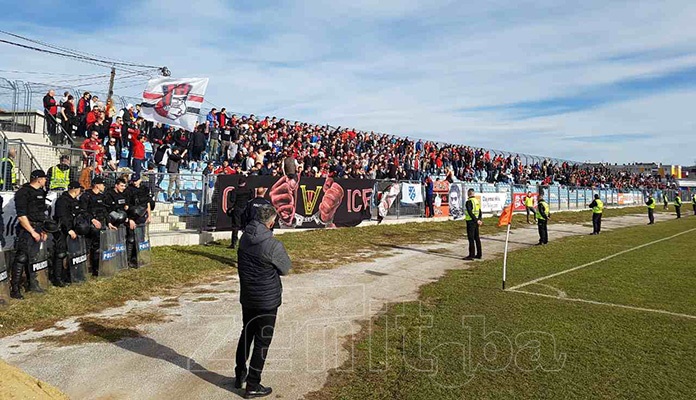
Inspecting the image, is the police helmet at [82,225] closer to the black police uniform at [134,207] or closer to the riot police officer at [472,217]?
the black police uniform at [134,207]

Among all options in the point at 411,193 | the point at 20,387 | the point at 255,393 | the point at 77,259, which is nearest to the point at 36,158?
the point at 77,259

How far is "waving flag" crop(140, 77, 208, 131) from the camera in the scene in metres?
15.5

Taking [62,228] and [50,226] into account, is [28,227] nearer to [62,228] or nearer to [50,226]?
[50,226]

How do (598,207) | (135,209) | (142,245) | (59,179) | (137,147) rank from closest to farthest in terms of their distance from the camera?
(135,209) → (142,245) → (59,179) → (137,147) → (598,207)

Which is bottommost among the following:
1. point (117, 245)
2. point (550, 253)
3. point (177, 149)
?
point (550, 253)

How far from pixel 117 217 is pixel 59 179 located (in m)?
2.47

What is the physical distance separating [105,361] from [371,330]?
11.8ft

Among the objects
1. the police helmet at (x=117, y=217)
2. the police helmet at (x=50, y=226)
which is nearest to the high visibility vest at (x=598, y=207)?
the police helmet at (x=117, y=217)

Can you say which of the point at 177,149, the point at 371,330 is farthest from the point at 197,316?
the point at 177,149

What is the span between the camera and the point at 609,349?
6.41 meters

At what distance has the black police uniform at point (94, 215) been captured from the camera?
9.71m

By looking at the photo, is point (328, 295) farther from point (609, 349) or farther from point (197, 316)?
point (609, 349)

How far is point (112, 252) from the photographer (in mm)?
10094

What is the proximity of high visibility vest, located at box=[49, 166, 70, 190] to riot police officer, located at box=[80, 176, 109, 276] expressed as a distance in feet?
5.98
